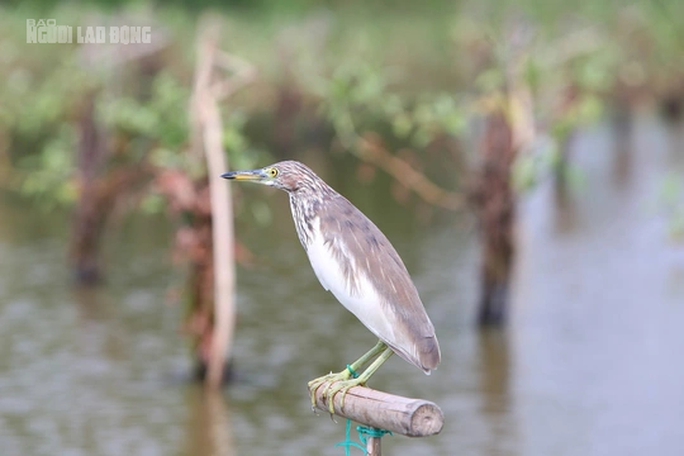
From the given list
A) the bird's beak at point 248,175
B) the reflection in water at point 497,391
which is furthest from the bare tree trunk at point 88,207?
the bird's beak at point 248,175

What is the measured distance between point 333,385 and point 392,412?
0.41m

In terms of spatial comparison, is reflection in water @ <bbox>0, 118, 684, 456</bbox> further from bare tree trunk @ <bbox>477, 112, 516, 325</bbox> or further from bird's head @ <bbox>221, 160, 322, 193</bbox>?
bird's head @ <bbox>221, 160, 322, 193</bbox>

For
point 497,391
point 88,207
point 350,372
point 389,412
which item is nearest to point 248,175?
point 350,372

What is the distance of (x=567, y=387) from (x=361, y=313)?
20.2 ft

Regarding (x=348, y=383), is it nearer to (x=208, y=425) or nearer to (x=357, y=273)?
(x=357, y=273)

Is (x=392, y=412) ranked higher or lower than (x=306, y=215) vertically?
lower

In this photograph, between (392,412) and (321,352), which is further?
(321,352)

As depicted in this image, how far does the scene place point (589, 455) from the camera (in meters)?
8.90

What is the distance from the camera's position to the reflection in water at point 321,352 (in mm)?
9195

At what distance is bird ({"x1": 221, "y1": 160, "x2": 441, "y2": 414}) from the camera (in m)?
4.49

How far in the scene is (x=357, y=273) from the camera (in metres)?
4.57

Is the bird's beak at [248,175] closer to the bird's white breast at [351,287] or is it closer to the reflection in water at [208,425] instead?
the bird's white breast at [351,287]

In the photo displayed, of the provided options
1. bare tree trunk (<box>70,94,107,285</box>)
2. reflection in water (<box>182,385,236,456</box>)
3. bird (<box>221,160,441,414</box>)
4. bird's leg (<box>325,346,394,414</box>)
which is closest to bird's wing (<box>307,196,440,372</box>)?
bird (<box>221,160,441,414</box>)

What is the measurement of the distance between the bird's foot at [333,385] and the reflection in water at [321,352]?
161 inches
